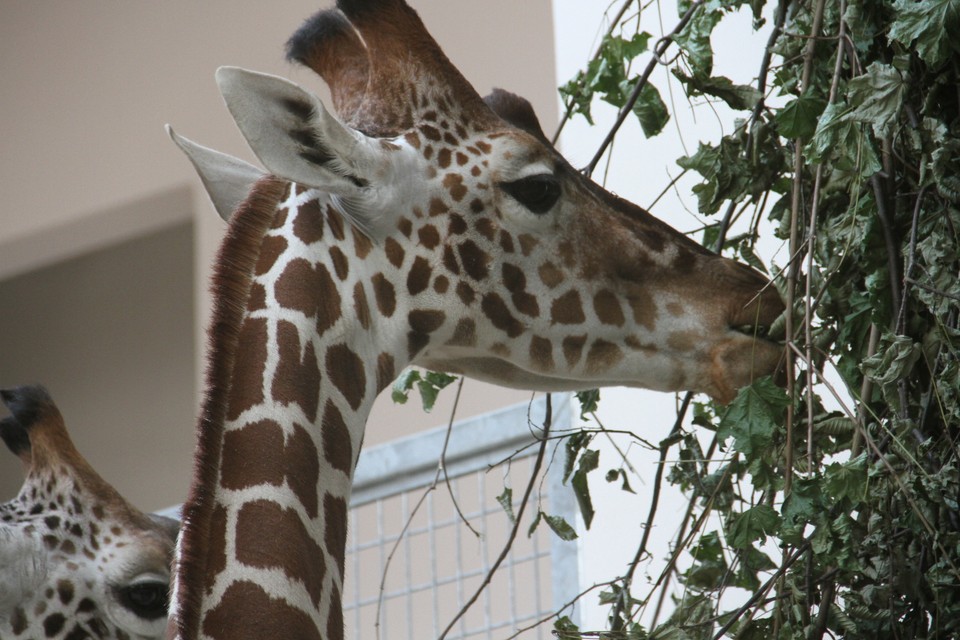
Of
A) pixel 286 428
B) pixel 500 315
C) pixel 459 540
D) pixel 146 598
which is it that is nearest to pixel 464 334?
Answer: pixel 500 315

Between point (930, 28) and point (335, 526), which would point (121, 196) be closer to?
point (335, 526)

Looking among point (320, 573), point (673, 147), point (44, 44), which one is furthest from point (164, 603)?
point (44, 44)

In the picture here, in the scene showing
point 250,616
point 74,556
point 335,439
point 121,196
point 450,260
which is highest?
point 121,196

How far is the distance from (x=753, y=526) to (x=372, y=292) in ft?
1.51

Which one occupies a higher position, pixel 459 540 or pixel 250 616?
pixel 459 540

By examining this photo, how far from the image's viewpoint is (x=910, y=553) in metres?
1.57

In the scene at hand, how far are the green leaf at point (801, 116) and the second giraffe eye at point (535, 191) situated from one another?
0.26 meters

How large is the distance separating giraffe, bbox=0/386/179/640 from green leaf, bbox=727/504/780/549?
818mm

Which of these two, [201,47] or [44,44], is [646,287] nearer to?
[201,47]

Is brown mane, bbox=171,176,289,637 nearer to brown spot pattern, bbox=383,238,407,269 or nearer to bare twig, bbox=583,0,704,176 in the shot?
brown spot pattern, bbox=383,238,407,269

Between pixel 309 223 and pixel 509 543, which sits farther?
pixel 509 543

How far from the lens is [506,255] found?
5.67 feet

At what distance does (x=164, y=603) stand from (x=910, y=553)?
97 cm

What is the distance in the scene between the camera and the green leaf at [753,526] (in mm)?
1549
